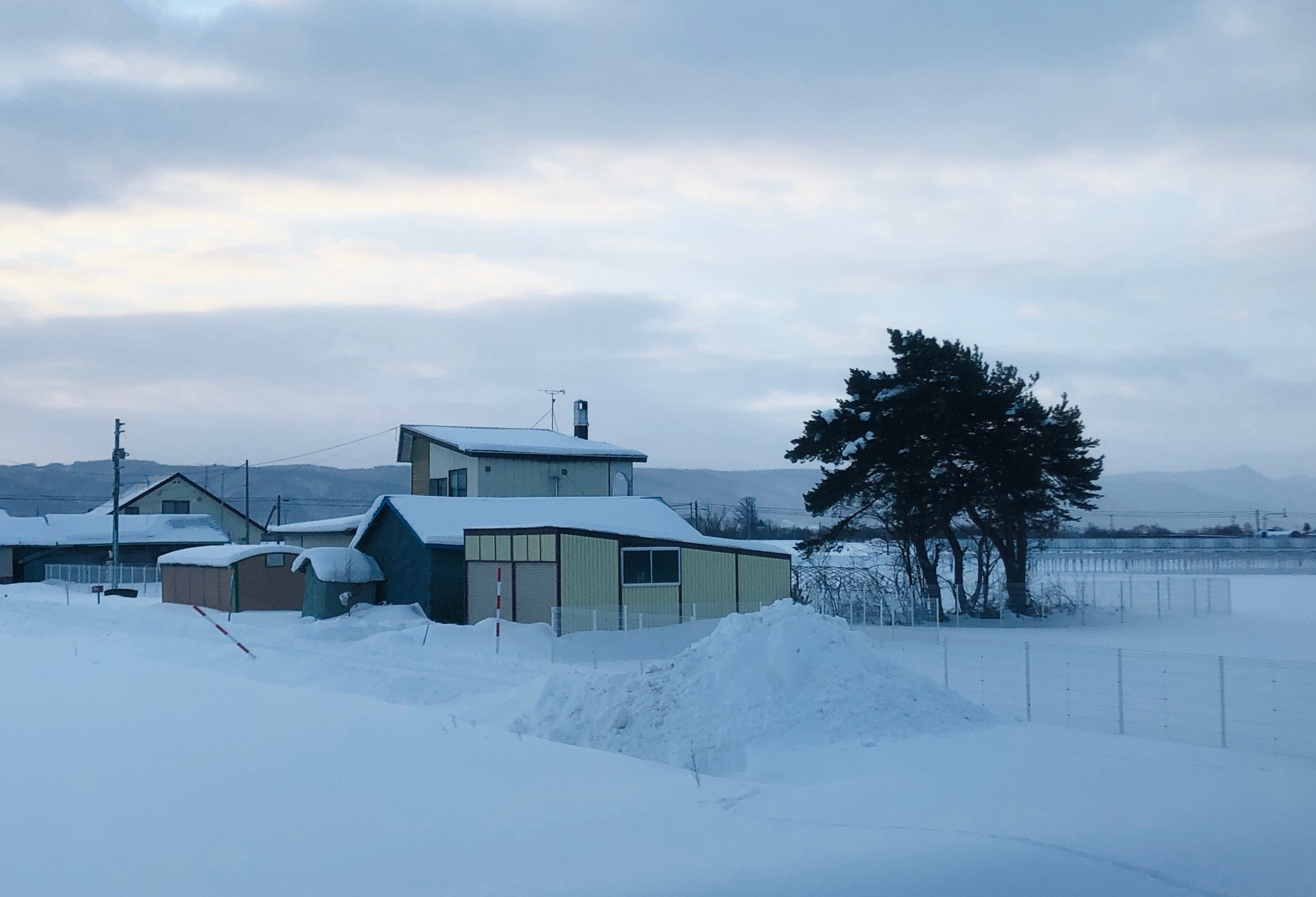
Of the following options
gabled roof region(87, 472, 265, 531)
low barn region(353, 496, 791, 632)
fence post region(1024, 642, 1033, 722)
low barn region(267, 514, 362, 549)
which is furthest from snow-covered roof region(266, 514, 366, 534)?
fence post region(1024, 642, 1033, 722)

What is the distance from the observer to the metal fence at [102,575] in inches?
2201

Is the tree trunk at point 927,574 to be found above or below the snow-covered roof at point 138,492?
below

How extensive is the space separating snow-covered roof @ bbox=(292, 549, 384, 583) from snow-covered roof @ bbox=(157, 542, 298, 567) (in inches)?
201

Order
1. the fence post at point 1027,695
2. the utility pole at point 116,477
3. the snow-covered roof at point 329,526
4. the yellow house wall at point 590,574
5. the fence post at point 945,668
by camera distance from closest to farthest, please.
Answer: the fence post at point 1027,695
the fence post at point 945,668
the yellow house wall at point 590,574
the snow-covered roof at point 329,526
the utility pole at point 116,477

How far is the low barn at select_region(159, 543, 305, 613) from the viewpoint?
37.5 meters

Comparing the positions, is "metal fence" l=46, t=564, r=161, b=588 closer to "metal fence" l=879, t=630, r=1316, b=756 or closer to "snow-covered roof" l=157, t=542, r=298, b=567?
"snow-covered roof" l=157, t=542, r=298, b=567

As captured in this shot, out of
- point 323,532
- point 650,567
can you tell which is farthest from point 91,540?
point 650,567

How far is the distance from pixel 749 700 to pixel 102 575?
5100 centimetres

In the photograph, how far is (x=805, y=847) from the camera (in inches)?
336

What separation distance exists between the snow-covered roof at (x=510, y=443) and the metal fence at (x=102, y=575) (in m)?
18.9

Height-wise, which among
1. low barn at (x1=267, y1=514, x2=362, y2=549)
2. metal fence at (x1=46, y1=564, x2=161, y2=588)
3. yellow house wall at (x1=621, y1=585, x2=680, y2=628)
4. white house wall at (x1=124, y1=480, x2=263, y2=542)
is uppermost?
white house wall at (x1=124, y1=480, x2=263, y2=542)

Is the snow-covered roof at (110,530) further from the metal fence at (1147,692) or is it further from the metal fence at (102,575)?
the metal fence at (1147,692)

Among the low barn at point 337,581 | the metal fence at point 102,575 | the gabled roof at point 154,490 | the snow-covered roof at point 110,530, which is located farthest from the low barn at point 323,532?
the gabled roof at point 154,490

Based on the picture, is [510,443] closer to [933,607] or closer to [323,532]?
[323,532]
